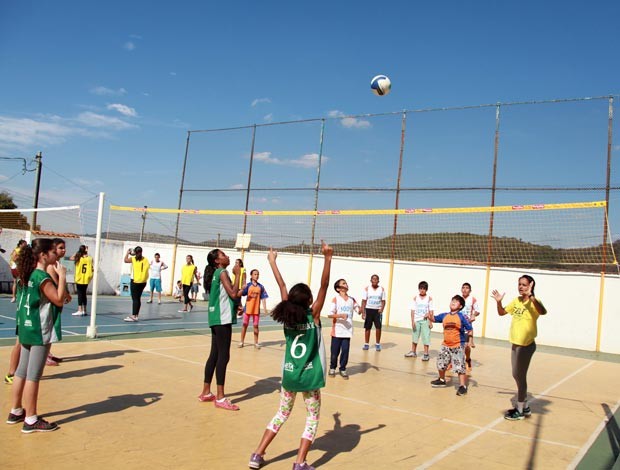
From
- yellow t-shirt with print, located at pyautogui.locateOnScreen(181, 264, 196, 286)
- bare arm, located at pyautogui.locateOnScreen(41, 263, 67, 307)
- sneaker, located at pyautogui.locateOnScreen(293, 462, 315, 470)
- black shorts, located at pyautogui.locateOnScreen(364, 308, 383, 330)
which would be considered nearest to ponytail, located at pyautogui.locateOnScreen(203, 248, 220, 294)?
bare arm, located at pyautogui.locateOnScreen(41, 263, 67, 307)

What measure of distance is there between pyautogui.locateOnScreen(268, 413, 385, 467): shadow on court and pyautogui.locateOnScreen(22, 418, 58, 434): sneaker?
2.13 m

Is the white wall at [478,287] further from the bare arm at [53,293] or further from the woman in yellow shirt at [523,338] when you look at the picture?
the bare arm at [53,293]

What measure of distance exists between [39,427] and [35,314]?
3.45 ft

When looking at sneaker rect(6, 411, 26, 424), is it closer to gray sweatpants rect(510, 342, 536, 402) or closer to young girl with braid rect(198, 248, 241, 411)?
young girl with braid rect(198, 248, 241, 411)

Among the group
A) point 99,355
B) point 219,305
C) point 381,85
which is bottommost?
point 99,355

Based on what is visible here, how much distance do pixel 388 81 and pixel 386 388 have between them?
8.06 meters

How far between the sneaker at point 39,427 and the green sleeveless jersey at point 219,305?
2007mm

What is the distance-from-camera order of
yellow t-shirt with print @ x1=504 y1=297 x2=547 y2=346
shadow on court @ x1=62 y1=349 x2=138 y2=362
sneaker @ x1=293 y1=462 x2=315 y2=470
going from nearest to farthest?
sneaker @ x1=293 y1=462 x2=315 y2=470, yellow t-shirt with print @ x1=504 y1=297 x2=547 y2=346, shadow on court @ x1=62 y1=349 x2=138 y2=362

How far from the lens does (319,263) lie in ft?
64.1

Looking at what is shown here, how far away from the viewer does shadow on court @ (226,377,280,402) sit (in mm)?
6906

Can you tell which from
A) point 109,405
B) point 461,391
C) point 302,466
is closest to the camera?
point 302,466

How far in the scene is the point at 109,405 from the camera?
19.6ft

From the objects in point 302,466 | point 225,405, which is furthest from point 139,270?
point 302,466

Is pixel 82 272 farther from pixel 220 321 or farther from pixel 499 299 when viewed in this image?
pixel 499 299
